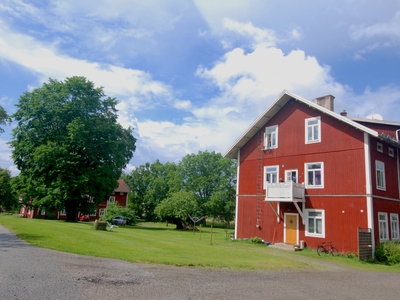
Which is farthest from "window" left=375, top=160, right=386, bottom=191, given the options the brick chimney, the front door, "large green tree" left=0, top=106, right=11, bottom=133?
"large green tree" left=0, top=106, right=11, bottom=133

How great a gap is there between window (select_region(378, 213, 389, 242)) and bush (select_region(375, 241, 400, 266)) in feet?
4.13

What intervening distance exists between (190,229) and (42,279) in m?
35.7

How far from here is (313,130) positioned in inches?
893

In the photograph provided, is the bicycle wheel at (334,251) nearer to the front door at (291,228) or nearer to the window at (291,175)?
the front door at (291,228)

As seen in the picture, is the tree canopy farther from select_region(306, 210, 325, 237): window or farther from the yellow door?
select_region(306, 210, 325, 237): window

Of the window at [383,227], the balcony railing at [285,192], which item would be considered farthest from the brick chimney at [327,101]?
the window at [383,227]

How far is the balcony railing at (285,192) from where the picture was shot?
21.3 meters

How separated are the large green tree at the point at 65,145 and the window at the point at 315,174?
23.1 meters

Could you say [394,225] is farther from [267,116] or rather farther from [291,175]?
[267,116]

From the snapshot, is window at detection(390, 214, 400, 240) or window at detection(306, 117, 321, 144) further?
window at detection(306, 117, 321, 144)

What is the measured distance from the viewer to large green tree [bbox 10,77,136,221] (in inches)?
1384

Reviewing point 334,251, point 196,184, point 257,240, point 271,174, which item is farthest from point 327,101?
point 196,184

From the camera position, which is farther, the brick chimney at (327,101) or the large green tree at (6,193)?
the large green tree at (6,193)

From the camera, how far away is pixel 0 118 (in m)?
22.9
